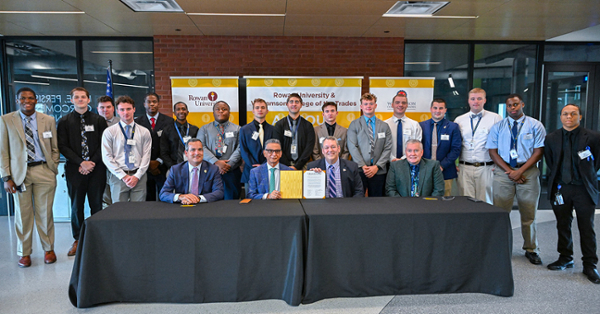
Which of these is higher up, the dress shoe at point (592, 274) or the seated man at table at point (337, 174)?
the seated man at table at point (337, 174)

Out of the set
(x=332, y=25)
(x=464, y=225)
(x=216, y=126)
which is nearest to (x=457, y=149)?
(x=464, y=225)

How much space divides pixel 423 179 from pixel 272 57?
338cm

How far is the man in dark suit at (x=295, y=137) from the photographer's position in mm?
4121

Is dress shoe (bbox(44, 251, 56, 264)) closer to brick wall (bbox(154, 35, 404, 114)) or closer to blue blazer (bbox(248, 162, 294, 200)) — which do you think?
blue blazer (bbox(248, 162, 294, 200))

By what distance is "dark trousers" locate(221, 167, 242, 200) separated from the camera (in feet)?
14.1

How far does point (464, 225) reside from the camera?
2.60 metres

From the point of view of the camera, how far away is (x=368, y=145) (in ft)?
13.0

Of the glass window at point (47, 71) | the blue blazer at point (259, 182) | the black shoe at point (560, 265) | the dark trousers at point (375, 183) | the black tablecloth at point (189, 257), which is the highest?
the glass window at point (47, 71)

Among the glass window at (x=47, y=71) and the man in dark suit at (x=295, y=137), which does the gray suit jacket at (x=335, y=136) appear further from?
the glass window at (x=47, y=71)

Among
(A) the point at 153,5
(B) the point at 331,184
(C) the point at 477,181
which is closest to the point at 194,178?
(B) the point at 331,184

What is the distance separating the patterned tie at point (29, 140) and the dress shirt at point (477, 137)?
183 inches

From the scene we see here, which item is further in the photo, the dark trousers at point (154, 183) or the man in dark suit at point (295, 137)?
the dark trousers at point (154, 183)

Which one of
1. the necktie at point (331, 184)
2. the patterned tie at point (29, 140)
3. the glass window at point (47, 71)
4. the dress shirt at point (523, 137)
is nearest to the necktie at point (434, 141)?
the dress shirt at point (523, 137)

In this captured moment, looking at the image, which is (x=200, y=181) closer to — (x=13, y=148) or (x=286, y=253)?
(x=286, y=253)
